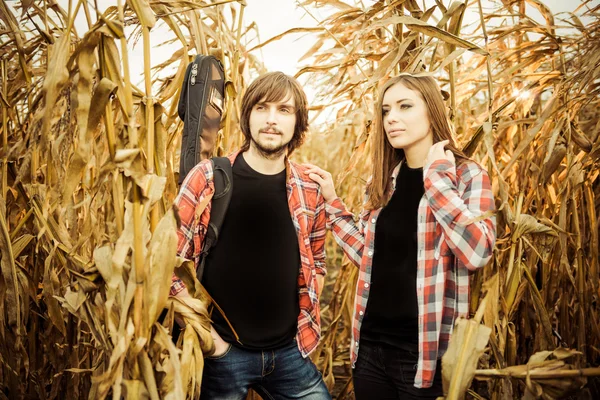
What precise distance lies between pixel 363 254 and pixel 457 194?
34 centimetres

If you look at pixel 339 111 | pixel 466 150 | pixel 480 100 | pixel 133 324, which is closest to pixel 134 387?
pixel 133 324

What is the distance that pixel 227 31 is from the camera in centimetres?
154

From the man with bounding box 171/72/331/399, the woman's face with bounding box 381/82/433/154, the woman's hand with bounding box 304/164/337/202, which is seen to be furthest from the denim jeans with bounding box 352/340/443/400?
the woman's face with bounding box 381/82/433/154

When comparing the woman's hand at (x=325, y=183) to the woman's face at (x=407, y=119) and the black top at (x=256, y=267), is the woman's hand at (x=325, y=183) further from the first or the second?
the woman's face at (x=407, y=119)

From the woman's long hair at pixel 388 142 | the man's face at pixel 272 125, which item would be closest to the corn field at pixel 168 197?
the woman's long hair at pixel 388 142

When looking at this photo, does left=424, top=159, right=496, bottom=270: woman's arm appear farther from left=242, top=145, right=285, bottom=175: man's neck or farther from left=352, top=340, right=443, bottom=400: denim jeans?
left=242, top=145, right=285, bottom=175: man's neck

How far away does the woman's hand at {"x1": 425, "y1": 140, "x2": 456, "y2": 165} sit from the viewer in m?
1.10

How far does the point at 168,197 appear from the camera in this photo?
147 centimetres

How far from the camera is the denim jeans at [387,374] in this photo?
1.10 meters

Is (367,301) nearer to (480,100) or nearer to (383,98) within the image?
(383,98)

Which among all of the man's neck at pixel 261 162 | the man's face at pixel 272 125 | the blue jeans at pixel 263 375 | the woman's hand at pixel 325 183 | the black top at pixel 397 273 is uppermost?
the man's face at pixel 272 125

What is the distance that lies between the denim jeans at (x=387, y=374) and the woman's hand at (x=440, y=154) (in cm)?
52

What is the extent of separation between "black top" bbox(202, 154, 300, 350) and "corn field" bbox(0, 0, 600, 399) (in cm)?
22

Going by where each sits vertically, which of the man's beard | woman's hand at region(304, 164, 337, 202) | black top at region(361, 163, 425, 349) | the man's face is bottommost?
black top at region(361, 163, 425, 349)
